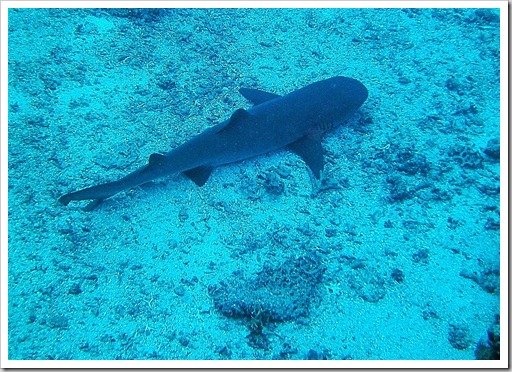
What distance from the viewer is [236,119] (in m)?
3.60

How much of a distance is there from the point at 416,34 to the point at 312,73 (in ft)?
5.16

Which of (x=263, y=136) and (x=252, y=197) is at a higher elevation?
(x=263, y=136)

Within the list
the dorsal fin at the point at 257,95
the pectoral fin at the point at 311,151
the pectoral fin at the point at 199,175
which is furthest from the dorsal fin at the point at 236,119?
the dorsal fin at the point at 257,95

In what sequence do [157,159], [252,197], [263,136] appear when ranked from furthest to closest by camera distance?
[263,136]
[252,197]
[157,159]

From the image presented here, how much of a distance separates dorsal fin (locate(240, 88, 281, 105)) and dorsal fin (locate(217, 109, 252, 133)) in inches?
25.1

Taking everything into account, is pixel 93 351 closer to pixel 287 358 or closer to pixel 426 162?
pixel 287 358

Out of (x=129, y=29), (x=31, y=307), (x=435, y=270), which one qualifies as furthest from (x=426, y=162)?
(x=129, y=29)

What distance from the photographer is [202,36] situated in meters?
5.06

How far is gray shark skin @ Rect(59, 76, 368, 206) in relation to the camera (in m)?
3.42

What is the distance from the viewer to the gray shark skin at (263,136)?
342 centimetres

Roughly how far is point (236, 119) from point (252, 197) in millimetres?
727

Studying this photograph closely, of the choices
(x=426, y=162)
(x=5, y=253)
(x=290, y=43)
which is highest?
(x=290, y=43)

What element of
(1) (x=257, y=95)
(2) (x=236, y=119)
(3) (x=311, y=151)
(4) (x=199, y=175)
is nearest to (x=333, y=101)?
(3) (x=311, y=151)

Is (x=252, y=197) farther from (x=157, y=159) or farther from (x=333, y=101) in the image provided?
(x=333, y=101)
